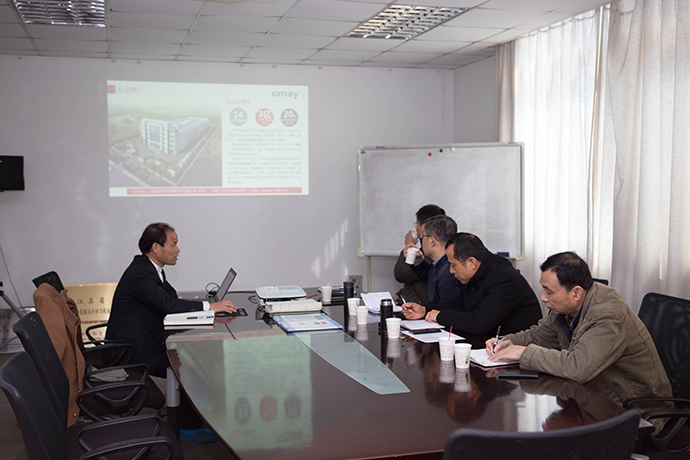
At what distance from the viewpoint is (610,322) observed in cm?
215

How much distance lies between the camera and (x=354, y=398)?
6.28ft

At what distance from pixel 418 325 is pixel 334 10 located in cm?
268

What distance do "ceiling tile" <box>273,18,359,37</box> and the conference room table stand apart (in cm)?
305

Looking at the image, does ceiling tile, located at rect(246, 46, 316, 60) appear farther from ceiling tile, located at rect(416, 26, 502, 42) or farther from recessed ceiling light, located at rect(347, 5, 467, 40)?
ceiling tile, located at rect(416, 26, 502, 42)

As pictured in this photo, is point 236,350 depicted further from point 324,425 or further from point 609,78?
point 609,78

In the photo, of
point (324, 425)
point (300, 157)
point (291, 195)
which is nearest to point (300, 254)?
point (291, 195)

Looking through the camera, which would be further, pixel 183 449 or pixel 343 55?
pixel 343 55

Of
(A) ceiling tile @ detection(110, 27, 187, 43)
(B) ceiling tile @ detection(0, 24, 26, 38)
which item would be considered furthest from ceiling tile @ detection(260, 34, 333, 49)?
(B) ceiling tile @ detection(0, 24, 26, 38)

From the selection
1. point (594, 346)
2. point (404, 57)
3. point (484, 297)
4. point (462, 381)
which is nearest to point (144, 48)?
point (404, 57)

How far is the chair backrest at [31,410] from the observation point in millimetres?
1544

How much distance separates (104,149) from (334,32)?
2735 mm

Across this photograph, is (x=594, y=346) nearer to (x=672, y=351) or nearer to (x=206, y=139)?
(x=672, y=351)

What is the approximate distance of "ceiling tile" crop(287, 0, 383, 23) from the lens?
4270 millimetres

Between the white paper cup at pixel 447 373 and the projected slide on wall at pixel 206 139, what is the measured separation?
4.32m
